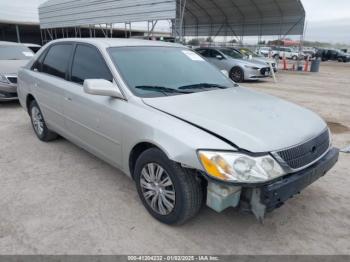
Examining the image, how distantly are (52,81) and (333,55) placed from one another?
37077 mm

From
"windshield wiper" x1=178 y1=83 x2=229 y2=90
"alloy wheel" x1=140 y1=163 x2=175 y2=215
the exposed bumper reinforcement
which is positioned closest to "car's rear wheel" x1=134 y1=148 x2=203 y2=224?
"alloy wheel" x1=140 y1=163 x2=175 y2=215

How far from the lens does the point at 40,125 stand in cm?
464

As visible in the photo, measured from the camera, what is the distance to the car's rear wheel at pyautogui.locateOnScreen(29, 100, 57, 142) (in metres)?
4.55

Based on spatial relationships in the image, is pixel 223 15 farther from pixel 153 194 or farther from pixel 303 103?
pixel 153 194

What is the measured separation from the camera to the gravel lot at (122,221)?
2.38 meters

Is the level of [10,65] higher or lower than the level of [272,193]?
higher

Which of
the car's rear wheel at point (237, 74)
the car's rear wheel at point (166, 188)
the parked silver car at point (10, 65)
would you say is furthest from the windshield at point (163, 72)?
the car's rear wheel at point (237, 74)

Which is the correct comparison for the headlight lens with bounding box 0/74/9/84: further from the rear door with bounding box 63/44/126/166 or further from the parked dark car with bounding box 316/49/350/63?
the parked dark car with bounding box 316/49/350/63

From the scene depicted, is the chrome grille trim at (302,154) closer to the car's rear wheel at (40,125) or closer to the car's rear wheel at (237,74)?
the car's rear wheel at (40,125)

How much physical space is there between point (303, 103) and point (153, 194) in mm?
6809

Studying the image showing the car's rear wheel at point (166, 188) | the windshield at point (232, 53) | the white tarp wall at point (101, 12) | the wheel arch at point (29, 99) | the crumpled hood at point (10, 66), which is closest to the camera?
the car's rear wheel at point (166, 188)

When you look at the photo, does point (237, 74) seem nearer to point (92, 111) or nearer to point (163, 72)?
point (163, 72)

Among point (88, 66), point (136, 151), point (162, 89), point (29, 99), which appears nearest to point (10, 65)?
point (29, 99)

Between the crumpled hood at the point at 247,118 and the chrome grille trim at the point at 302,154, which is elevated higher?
the crumpled hood at the point at 247,118
